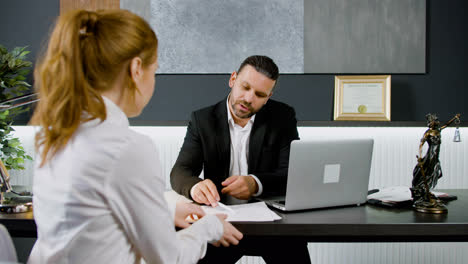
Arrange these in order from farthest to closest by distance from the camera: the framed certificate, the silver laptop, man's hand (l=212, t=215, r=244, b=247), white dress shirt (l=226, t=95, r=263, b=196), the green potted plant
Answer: the framed certificate
the green potted plant
white dress shirt (l=226, t=95, r=263, b=196)
the silver laptop
man's hand (l=212, t=215, r=244, b=247)

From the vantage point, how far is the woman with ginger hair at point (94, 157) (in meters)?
0.87

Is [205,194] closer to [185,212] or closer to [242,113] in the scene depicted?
[185,212]

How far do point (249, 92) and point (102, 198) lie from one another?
58.4 inches

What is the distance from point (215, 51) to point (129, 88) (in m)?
2.19

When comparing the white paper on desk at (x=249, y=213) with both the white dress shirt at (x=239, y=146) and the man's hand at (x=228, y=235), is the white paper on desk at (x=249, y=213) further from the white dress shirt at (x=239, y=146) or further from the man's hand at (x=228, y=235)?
the white dress shirt at (x=239, y=146)

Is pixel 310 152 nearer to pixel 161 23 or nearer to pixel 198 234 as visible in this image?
pixel 198 234

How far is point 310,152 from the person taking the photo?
1514mm

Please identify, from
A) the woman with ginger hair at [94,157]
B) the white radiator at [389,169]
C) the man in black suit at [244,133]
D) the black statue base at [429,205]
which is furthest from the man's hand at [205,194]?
the white radiator at [389,169]

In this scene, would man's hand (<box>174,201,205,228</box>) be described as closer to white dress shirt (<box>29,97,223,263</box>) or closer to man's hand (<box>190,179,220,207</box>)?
man's hand (<box>190,179,220,207</box>)

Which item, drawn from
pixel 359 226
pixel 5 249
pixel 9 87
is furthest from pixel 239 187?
pixel 9 87

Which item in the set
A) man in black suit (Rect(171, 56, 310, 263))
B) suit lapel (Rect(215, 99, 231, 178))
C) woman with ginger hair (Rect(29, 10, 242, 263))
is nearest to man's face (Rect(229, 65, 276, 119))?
man in black suit (Rect(171, 56, 310, 263))

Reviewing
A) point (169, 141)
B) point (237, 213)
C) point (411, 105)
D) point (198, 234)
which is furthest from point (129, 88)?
point (411, 105)

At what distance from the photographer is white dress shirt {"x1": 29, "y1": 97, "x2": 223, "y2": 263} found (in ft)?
2.84

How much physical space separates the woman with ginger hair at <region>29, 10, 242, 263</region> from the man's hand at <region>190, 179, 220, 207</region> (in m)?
0.63
